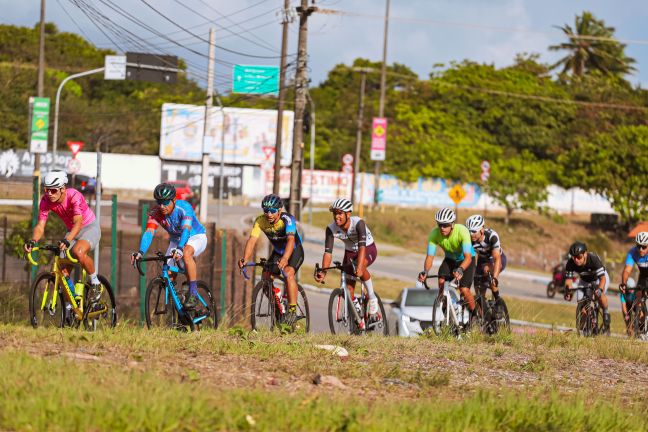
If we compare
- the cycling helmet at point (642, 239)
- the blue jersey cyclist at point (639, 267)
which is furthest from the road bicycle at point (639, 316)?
the cycling helmet at point (642, 239)

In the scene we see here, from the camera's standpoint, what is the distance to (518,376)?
31.5ft

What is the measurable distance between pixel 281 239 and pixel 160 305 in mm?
1585

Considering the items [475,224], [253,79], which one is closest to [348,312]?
[475,224]

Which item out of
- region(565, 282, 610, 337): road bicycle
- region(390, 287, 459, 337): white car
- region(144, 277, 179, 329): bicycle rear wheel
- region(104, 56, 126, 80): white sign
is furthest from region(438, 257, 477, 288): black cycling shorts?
region(104, 56, 126, 80): white sign

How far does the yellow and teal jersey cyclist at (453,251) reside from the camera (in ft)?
45.0

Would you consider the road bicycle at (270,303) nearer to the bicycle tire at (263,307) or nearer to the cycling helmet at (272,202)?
the bicycle tire at (263,307)

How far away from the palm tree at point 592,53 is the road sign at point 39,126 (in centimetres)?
7987

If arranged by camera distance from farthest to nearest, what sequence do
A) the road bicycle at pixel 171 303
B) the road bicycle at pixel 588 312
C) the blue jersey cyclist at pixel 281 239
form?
the road bicycle at pixel 588 312, the blue jersey cyclist at pixel 281 239, the road bicycle at pixel 171 303

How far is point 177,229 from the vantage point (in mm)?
12000

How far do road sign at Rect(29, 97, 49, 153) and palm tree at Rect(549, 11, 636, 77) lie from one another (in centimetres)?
7987

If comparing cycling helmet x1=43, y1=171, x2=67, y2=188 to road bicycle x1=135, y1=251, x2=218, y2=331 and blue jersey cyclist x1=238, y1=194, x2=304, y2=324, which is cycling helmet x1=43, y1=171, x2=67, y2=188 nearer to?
road bicycle x1=135, y1=251, x2=218, y2=331

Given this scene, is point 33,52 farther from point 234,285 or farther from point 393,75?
point 234,285

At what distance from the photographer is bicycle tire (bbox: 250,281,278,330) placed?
508 inches

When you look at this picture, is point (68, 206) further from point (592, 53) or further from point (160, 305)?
point (592, 53)
